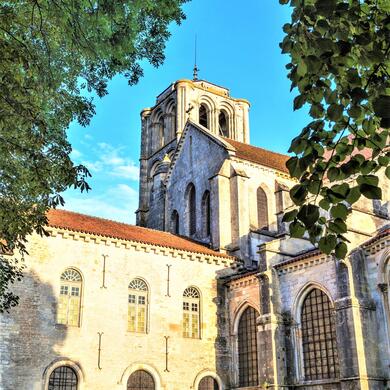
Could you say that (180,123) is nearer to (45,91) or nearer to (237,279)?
(237,279)

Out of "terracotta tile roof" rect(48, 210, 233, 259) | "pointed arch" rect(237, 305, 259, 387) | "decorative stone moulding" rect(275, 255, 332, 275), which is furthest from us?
"pointed arch" rect(237, 305, 259, 387)

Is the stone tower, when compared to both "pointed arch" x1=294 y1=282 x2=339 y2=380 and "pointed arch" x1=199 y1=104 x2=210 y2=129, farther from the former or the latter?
"pointed arch" x1=294 y1=282 x2=339 y2=380

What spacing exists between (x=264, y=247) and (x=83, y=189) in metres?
16.0

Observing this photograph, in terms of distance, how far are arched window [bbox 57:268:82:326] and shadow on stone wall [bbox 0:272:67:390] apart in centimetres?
43

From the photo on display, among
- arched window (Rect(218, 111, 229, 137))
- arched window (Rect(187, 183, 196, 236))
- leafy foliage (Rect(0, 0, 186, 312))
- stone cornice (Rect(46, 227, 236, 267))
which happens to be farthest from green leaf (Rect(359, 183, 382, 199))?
arched window (Rect(218, 111, 229, 137))

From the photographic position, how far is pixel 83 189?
10477 millimetres

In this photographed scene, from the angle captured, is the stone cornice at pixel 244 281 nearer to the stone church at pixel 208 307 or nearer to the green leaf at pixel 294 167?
the stone church at pixel 208 307

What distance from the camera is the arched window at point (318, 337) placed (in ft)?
71.5

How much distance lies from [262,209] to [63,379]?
1635 centimetres

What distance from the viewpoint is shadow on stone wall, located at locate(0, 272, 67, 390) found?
21047 millimetres

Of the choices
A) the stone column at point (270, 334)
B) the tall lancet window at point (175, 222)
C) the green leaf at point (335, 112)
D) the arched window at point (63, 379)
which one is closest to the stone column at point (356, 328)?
the stone column at point (270, 334)

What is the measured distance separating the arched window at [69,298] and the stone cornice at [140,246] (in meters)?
1.62

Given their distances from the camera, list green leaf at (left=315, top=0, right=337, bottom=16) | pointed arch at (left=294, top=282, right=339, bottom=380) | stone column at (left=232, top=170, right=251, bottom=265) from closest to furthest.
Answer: green leaf at (left=315, top=0, right=337, bottom=16) → pointed arch at (left=294, top=282, right=339, bottom=380) → stone column at (left=232, top=170, right=251, bottom=265)

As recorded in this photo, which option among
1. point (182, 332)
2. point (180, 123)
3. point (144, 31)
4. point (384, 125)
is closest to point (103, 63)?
point (144, 31)
